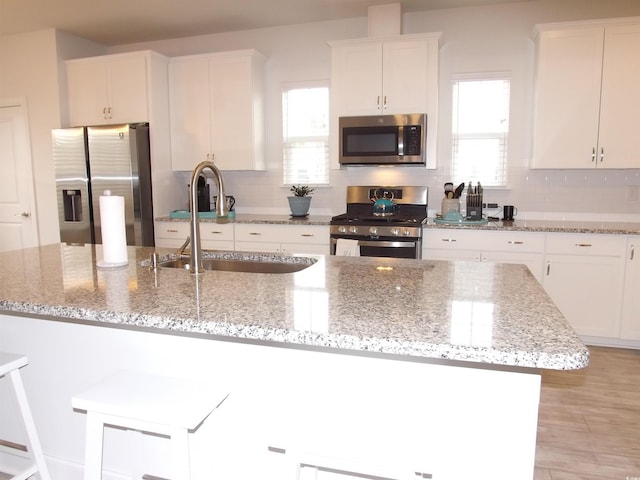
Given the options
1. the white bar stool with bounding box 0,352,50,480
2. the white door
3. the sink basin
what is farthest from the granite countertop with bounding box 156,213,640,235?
the white bar stool with bounding box 0,352,50,480

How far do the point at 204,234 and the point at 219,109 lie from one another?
1205 mm

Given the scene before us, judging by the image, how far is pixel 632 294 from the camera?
336 cm

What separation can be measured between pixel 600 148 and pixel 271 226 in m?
2.73

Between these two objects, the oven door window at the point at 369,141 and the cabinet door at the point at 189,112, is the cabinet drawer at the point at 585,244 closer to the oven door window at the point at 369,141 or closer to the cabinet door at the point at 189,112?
the oven door window at the point at 369,141

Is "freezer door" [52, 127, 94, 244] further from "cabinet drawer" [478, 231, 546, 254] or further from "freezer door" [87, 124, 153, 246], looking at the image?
"cabinet drawer" [478, 231, 546, 254]

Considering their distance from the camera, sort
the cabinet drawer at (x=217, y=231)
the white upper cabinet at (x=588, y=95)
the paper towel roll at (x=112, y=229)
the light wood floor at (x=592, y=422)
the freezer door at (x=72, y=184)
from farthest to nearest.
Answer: the freezer door at (x=72, y=184) < the cabinet drawer at (x=217, y=231) < the white upper cabinet at (x=588, y=95) < the light wood floor at (x=592, y=422) < the paper towel roll at (x=112, y=229)

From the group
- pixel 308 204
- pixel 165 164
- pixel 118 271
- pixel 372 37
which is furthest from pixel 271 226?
pixel 118 271

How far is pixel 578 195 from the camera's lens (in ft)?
12.8

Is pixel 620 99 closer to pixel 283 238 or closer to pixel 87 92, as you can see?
pixel 283 238

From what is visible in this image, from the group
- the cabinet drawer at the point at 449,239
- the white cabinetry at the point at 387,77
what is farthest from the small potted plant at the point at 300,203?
the cabinet drawer at the point at 449,239

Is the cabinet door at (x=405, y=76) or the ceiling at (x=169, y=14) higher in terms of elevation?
the ceiling at (x=169, y=14)

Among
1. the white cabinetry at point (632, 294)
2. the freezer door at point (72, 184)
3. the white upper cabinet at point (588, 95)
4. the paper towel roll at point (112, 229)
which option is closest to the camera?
the paper towel roll at point (112, 229)

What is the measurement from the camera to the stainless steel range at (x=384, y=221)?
3.57 m

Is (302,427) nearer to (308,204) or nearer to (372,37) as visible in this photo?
(308,204)
